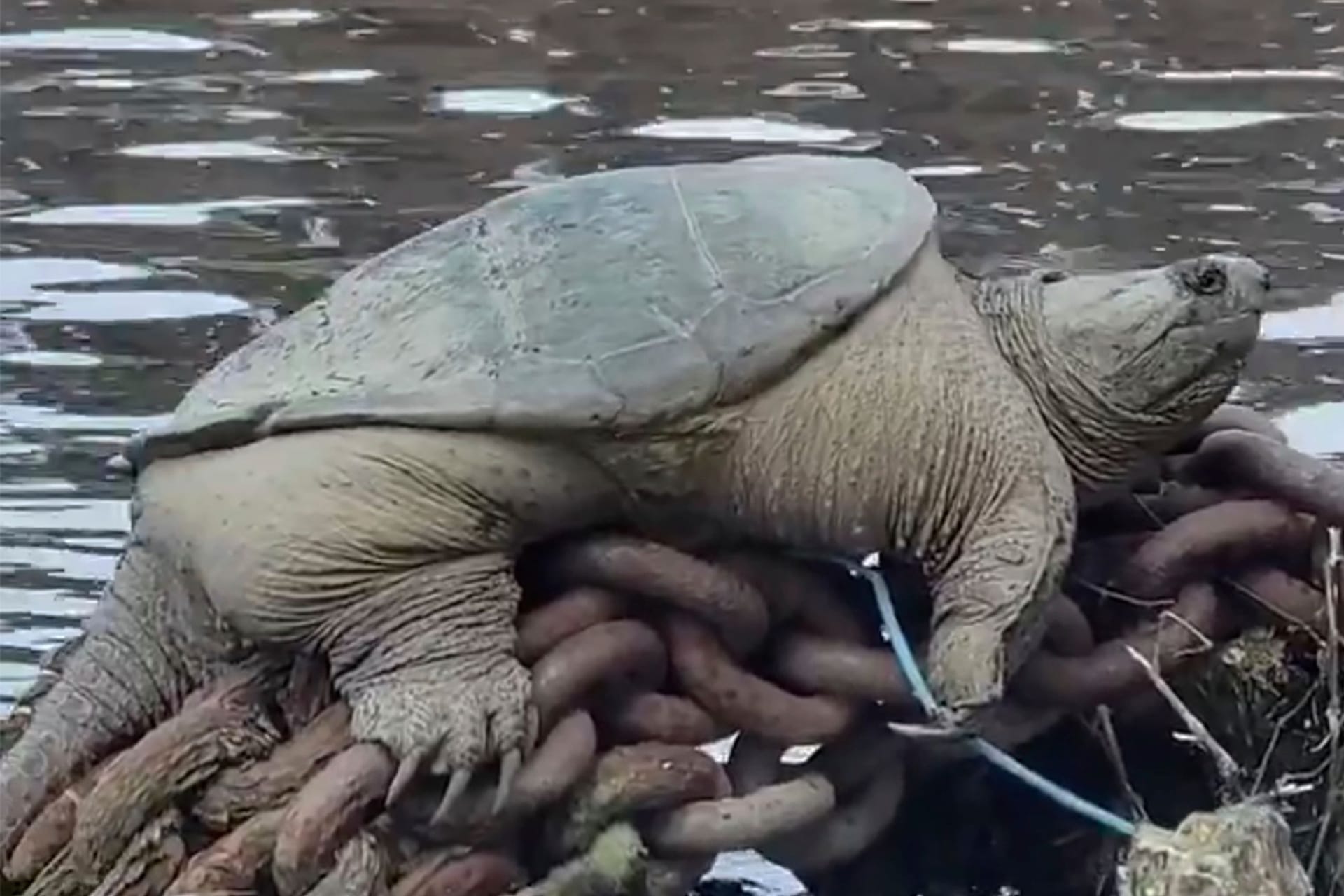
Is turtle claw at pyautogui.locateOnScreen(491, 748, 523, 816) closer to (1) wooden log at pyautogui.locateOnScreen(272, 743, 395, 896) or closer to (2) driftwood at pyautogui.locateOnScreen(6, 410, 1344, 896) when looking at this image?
(2) driftwood at pyautogui.locateOnScreen(6, 410, 1344, 896)

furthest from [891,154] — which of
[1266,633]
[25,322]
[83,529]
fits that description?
[1266,633]

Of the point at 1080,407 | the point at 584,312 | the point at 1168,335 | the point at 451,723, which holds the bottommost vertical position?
the point at 451,723

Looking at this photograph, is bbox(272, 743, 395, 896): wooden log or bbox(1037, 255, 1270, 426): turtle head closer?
bbox(272, 743, 395, 896): wooden log

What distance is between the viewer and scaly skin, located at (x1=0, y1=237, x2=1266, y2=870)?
3.74 metres

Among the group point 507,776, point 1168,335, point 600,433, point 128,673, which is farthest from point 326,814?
point 1168,335

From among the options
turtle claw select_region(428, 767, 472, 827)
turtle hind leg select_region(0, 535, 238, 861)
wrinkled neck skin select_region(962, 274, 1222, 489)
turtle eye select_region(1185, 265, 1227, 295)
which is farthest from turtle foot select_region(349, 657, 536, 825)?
turtle eye select_region(1185, 265, 1227, 295)

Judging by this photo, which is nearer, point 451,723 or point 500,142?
point 451,723

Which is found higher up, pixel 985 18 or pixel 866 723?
pixel 866 723

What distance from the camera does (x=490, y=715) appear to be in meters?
3.68

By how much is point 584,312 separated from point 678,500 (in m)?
0.27

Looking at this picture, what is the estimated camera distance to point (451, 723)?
3676 mm

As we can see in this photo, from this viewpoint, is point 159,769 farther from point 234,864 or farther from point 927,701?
point 927,701

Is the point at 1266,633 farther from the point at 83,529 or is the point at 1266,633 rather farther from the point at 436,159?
the point at 436,159

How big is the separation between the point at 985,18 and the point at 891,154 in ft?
10.8
